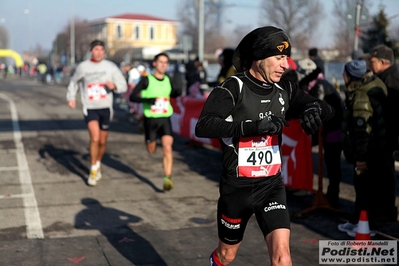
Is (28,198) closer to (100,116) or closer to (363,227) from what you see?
(100,116)

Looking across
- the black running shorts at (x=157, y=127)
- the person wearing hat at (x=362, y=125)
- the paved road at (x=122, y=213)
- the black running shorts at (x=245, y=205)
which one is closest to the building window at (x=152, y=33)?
the paved road at (x=122, y=213)

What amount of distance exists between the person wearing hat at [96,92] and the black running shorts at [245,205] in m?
5.27

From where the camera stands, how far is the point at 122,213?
7613 millimetres

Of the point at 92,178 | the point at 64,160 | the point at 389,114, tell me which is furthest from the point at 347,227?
the point at 64,160

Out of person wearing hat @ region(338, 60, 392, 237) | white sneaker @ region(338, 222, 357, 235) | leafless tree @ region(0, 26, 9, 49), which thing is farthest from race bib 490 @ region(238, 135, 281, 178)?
leafless tree @ region(0, 26, 9, 49)

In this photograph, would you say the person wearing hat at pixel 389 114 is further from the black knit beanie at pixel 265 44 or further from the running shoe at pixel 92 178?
the running shoe at pixel 92 178

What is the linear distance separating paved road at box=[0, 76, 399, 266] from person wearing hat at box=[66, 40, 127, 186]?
1.90 feet

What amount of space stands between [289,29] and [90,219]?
69645 millimetres

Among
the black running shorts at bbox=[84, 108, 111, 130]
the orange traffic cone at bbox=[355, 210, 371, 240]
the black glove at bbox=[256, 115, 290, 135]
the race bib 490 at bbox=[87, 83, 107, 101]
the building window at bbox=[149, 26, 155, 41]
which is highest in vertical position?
the building window at bbox=[149, 26, 155, 41]

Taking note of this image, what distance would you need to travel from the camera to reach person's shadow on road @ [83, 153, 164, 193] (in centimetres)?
944

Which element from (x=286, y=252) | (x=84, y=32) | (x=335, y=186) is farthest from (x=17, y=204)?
(x=84, y=32)

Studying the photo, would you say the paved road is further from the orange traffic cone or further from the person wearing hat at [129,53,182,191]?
the person wearing hat at [129,53,182,191]

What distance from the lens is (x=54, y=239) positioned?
21.1ft

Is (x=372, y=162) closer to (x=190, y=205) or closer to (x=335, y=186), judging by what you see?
(x=335, y=186)
